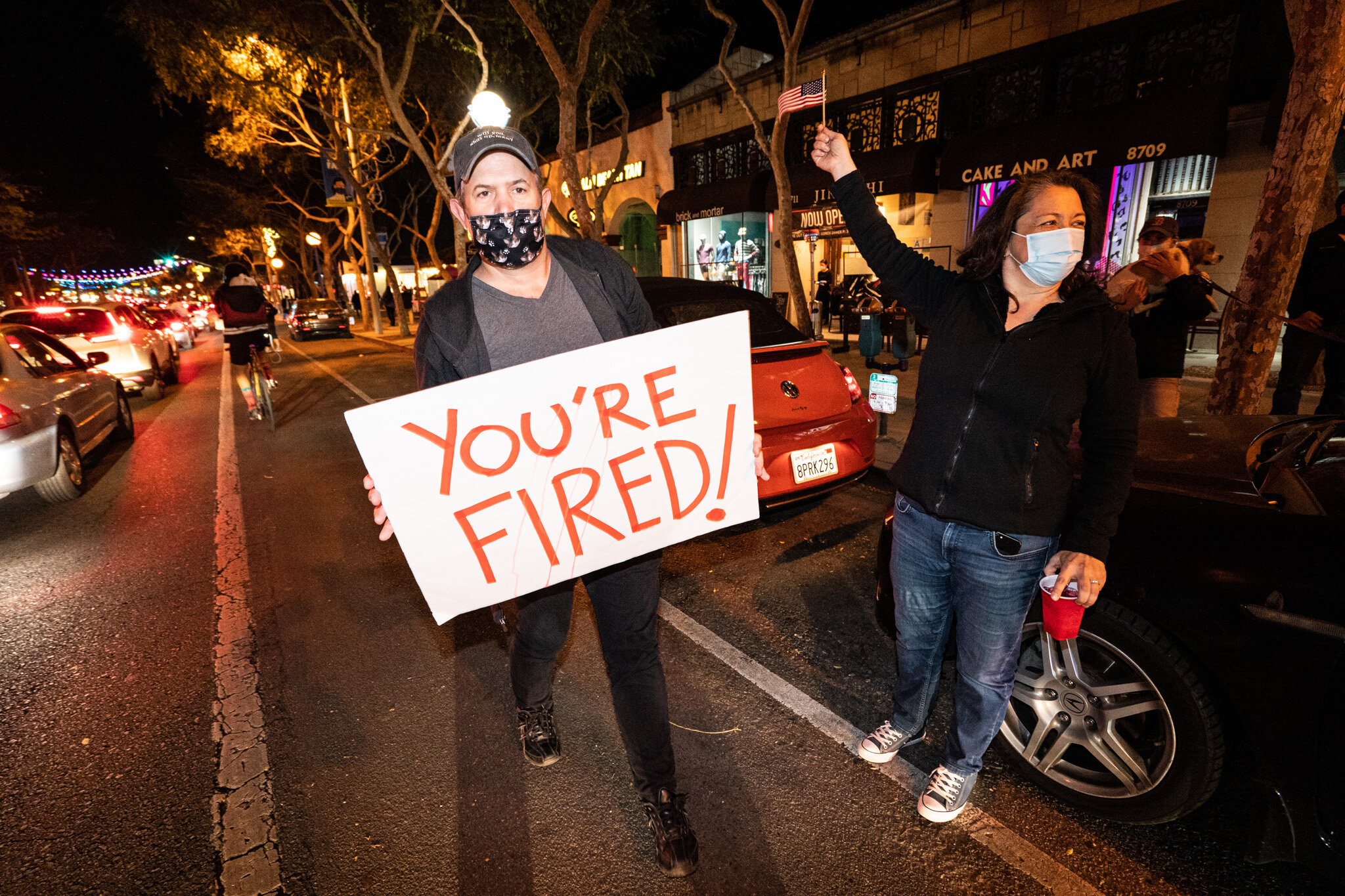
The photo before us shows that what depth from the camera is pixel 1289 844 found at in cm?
169

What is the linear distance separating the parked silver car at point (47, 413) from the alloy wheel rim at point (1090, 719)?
708 cm

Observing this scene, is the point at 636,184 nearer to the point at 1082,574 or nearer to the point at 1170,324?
the point at 1170,324

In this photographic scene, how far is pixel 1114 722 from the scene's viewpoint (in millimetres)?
2061

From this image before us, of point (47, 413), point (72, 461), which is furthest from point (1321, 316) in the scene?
point (72, 461)

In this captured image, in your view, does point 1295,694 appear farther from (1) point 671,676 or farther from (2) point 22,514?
(2) point 22,514

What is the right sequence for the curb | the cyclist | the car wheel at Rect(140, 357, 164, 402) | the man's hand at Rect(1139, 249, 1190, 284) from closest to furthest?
1. the man's hand at Rect(1139, 249, 1190, 284)
2. the cyclist
3. the car wheel at Rect(140, 357, 164, 402)
4. the curb

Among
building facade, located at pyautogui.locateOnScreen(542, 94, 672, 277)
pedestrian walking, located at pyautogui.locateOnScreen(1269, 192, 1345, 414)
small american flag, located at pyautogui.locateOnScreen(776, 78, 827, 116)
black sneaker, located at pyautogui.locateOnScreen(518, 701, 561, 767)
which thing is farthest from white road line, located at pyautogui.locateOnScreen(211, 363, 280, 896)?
building facade, located at pyautogui.locateOnScreen(542, 94, 672, 277)

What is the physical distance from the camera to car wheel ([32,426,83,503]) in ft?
18.6

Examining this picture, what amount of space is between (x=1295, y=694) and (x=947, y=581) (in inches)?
33.2

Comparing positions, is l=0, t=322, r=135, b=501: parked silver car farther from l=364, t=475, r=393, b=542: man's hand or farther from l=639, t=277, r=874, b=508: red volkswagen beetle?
l=364, t=475, r=393, b=542: man's hand

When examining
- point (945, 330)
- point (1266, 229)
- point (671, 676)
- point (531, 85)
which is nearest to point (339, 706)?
point (671, 676)

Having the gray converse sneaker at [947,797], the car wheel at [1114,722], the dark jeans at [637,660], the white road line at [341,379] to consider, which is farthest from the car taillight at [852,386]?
the white road line at [341,379]

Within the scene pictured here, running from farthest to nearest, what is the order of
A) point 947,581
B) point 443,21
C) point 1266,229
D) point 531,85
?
point 531,85, point 443,21, point 1266,229, point 947,581

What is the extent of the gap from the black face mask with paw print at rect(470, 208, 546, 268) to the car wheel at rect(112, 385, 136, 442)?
851cm
